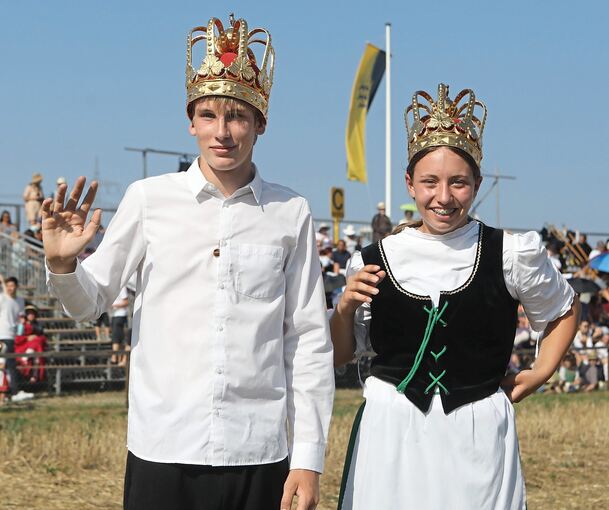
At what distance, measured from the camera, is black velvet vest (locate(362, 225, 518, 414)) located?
3.76 meters

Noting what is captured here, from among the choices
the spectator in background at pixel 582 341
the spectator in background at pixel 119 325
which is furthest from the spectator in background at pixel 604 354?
the spectator in background at pixel 119 325

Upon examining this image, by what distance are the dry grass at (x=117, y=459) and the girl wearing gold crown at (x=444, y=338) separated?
3809 millimetres

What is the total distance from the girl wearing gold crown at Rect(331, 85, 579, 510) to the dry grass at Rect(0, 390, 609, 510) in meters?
3.81

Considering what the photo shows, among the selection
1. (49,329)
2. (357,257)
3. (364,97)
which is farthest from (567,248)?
(357,257)

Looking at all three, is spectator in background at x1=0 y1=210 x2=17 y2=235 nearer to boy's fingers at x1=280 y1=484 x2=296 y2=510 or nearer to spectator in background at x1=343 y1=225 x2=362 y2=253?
spectator in background at x1=343 y1=225 x2=362 y2=253

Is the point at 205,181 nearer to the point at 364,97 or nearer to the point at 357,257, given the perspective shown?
the point at 357,257

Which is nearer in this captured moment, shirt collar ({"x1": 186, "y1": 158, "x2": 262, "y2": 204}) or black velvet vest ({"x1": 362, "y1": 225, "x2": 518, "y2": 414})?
shirt collar ({"x1": 186, "y1": 158, "x2": 262, "y2": 204})

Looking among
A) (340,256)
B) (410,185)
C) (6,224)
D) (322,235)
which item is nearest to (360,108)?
(322,235)

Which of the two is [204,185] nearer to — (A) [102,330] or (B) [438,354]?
(B) [438,354]

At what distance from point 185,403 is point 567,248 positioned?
2065cm

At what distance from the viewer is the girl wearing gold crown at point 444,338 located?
371 cm

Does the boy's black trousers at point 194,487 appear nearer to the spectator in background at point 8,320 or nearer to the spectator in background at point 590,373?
the spectator in background at point 8,320

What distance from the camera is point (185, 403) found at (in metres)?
3.28

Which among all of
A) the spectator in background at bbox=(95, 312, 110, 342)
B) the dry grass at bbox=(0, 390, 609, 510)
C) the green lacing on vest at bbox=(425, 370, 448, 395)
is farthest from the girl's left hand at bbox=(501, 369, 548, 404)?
the spectator in background at bbox=(95, 312, 110, 342)
